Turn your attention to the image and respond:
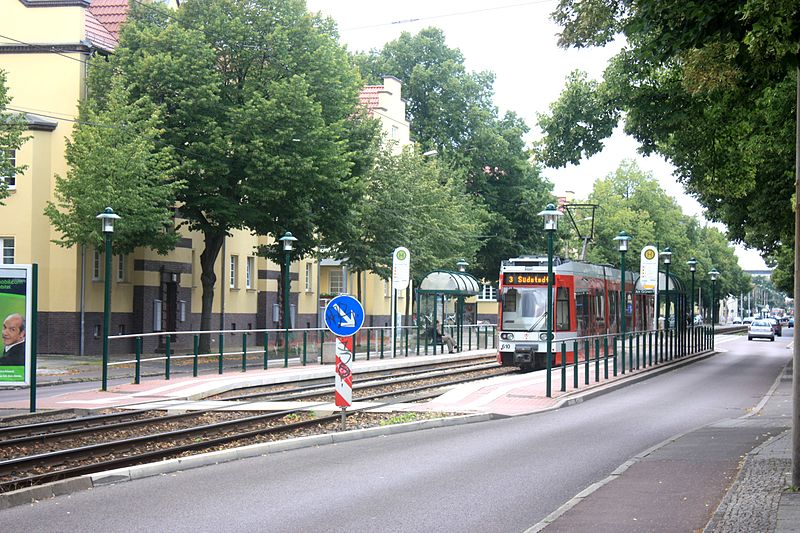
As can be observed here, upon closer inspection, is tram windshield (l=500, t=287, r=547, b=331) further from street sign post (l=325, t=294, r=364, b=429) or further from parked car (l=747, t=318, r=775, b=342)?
parked car (l=747, t=318, r=775, b=342)

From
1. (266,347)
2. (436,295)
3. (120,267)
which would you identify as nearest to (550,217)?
(266,347)

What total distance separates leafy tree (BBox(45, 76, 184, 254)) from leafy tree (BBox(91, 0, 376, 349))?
1119 mm

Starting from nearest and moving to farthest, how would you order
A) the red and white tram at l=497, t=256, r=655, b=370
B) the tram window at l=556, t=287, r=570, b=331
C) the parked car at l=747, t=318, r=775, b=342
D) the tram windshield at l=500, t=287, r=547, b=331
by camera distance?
the red and white tram at l=497, t=256, r=655, b=370, the tram windshield at l=500, t=287, r=547, b=331, the tram window at l=556, t=287, r=570, b=331, the parked car at l=747, t=318, r=775, b=342

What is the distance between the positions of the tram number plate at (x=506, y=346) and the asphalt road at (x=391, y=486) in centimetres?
1374

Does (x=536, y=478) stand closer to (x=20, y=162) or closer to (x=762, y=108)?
(x=762, y=108)

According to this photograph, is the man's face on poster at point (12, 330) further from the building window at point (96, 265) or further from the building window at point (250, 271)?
the building window at point (250, 271)

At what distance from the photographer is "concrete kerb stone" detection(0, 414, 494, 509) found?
10.2m

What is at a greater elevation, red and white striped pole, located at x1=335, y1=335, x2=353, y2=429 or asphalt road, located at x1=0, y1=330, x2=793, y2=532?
red and white striped pole, located at x1=335, y1=335, x2=353, y2=429

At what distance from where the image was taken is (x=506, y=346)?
32312 millimetres

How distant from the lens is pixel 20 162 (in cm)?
3559

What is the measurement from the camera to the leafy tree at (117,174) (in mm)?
31141

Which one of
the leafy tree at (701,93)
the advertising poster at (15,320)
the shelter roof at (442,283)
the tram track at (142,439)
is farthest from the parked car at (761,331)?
the advertising poster at (15,320)

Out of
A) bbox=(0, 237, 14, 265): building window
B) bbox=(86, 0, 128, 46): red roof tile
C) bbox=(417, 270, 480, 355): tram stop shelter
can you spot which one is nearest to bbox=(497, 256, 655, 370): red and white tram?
bbox=(417, 270, 480, 355): tram stop shelter

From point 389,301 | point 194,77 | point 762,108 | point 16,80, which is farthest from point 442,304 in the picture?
point 762,108
